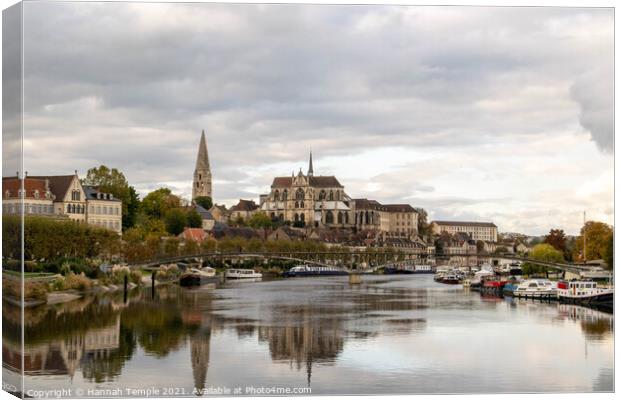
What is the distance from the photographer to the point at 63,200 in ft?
127

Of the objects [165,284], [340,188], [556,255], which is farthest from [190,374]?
[340,188]

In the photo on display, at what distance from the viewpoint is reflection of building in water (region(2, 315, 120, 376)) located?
15.0 metres

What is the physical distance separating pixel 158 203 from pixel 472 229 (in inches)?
2159

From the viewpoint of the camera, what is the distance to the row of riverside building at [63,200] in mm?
15438

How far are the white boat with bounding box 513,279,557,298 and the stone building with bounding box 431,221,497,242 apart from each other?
66.8m

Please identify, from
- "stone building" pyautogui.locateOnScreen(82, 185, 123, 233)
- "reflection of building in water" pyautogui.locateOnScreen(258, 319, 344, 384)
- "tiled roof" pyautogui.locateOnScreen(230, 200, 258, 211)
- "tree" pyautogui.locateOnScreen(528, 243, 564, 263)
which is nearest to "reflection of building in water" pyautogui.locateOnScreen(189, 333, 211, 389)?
"reflection of building in water" pyautogui.locateOnScreen(258, 319, 344, 384)

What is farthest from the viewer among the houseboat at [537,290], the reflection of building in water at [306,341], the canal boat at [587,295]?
the houseboat at [537,290]

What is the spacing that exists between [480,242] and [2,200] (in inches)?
3765

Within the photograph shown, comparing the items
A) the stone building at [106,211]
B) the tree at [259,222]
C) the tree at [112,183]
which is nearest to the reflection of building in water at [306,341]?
the stone building at [106,211]

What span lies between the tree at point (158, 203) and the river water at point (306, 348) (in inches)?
1108

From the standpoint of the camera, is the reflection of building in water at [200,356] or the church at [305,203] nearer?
the reflection of building in water at [200,356]

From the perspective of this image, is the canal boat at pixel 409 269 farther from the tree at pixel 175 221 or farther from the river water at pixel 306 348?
the river water at pixel 306 348

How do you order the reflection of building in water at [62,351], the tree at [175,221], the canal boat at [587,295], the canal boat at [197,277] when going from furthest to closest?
the tree at [175,221]
the canal boat at [197,277]
the canal boat at [587,295]
the reflection of building in water at [62,351]

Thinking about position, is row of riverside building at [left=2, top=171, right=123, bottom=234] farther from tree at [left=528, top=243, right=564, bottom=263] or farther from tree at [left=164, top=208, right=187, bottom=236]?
tree at [left=528, top=243, right=564, bottom=263]
